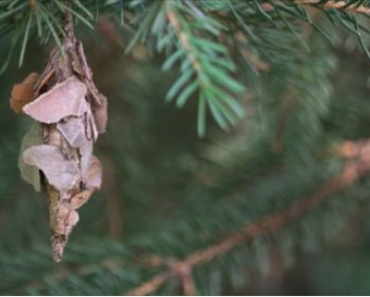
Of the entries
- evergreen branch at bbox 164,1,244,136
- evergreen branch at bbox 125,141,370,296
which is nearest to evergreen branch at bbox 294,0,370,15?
evergreen branch at bbox 164,1,244,136

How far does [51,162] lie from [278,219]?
40 centimetres

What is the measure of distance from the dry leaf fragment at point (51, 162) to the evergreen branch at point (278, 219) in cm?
26

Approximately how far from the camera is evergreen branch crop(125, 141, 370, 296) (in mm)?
604

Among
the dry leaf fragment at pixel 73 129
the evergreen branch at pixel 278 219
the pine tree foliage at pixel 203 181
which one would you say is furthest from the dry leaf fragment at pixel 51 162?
the evergreen branch at pixel 278 219

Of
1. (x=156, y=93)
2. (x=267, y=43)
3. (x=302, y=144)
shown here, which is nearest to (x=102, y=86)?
(x=156, y=93)

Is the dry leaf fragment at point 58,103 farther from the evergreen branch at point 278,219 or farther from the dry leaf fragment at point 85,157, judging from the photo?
the evergreen branch at point 278,219

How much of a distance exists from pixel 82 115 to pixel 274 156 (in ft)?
1.54

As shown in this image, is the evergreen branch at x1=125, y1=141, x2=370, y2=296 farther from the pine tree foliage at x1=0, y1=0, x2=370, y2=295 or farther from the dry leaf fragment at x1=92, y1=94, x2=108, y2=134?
the dry leaf fragment at x1=92, y1=94, x2=108, y2=134

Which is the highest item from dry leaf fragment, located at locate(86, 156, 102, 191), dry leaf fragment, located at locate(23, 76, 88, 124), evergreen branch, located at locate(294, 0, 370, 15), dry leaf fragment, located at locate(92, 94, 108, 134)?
evergreen branch, located at locate(294, 0, 370, 15)

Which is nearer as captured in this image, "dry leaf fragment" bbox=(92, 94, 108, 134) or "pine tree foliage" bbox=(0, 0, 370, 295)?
"dry leaf fragment" bbox=(92, 94, 108, 134)

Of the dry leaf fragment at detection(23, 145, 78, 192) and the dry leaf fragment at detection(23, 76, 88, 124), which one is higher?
the dry leaf fragment at detection(23, 76, 88, 124)

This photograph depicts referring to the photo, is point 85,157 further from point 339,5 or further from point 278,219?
point 278,219

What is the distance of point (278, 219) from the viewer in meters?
0.70

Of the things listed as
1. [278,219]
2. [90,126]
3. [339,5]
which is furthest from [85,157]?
[278,219]
